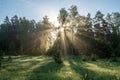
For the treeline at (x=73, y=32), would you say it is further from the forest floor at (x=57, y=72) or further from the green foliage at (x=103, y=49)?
the forest floor at (x=57, y=72)

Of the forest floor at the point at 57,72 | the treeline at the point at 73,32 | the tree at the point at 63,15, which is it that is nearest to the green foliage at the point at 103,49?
the treeline at the point at 73,32

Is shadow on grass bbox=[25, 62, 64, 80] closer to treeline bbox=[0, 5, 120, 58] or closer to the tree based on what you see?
treeline bbox=[0, 5, 120, 58]

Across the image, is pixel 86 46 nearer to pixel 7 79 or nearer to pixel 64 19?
pixel 64 19

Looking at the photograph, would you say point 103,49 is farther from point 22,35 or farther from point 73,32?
point 22,35

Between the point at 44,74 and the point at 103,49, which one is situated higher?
the point at 44,74

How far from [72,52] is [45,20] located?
82.9 feet

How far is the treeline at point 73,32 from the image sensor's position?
63188 millimetres

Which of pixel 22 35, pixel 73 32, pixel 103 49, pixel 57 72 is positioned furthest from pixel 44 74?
pixel 22 35

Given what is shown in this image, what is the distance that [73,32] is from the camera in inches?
2803

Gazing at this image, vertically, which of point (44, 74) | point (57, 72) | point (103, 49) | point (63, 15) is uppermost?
point (63, 15)

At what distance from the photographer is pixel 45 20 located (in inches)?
3268

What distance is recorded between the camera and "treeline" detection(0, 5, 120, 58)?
63188mm

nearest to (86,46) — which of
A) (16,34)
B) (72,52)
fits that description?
(72,52)

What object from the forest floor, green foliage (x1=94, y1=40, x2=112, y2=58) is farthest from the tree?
the forest floor
